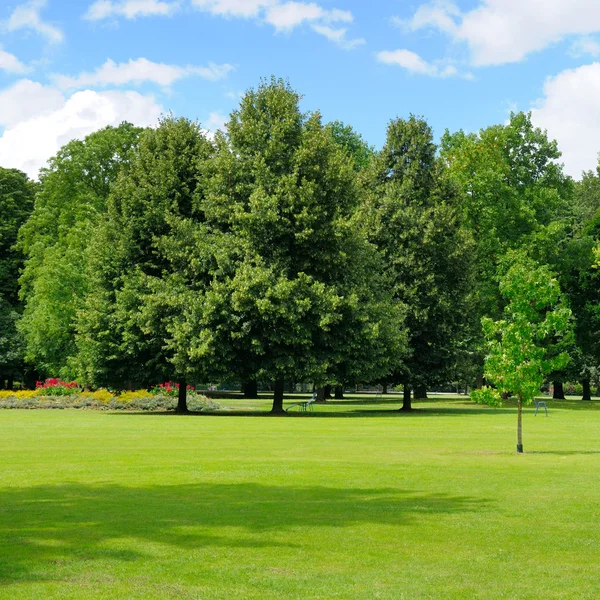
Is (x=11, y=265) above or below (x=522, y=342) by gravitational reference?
above

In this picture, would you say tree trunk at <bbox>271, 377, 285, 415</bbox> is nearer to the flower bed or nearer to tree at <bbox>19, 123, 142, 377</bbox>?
the flower bed

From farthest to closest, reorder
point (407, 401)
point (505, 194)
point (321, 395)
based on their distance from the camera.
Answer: point (321, 395) < point (505, 194) < point (407, 401)

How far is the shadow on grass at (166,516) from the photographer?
11086 mm

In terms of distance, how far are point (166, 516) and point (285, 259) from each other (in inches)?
1349

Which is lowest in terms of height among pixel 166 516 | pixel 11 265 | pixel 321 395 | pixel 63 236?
pixel 321 395

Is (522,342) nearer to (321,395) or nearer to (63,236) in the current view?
(63,236)

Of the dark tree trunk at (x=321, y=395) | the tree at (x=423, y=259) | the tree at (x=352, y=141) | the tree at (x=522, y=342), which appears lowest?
the dark tree trunk at (x=321, y=395)

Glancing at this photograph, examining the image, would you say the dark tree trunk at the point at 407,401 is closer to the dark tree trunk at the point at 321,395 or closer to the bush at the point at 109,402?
the bush at the point at 109,402

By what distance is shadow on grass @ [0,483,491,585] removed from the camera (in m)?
11.1

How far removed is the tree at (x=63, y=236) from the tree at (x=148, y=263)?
11060 millimetres

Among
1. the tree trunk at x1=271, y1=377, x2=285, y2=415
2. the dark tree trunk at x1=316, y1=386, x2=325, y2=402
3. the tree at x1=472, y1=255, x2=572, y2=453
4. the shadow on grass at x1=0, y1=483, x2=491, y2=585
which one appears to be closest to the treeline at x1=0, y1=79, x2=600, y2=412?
the tree trunk at x1=271, y1=377, x2=285, y2=415

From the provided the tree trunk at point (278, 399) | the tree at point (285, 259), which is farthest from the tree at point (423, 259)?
the tree trunk at point (278, 399)

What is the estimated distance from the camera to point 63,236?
6975 centimetres

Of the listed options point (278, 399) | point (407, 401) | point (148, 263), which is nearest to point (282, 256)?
point (278, 399)
